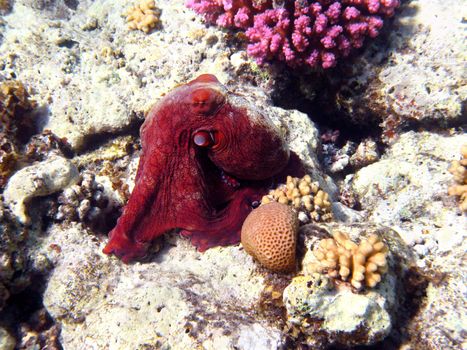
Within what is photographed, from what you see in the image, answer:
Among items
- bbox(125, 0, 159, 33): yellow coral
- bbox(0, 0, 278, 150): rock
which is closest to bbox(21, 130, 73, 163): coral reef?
bbox(0, 0, 278, 150): rock

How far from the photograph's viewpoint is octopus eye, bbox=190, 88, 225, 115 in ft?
10.6

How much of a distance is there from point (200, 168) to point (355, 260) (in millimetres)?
1836

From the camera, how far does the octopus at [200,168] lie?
3377 mm

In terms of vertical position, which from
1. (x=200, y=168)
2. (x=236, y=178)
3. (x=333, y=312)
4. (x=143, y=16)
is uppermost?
(x=143, y=16)

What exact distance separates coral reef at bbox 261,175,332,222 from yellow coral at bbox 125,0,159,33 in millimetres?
3708

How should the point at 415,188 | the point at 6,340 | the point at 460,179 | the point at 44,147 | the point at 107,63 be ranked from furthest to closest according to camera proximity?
the point at 107,63
the point at 44,147
the point at 415,188
the point at 460,179
the point at 6,340

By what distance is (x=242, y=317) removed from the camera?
9.70 ft

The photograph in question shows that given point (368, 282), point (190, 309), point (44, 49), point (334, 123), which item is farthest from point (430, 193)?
point (44, 49)

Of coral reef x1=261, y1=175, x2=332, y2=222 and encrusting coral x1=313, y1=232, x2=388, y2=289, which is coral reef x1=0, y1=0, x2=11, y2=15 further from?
encrusting coral x1=313, y1=232, x2=388, y2=289

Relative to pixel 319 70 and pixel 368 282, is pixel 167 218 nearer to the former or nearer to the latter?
pixel 368 282

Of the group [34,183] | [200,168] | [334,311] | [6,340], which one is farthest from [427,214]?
[6,340]

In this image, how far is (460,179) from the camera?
3.62m

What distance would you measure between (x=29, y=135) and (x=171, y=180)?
302 centimetres

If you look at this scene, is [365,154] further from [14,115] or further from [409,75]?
[14,115]
